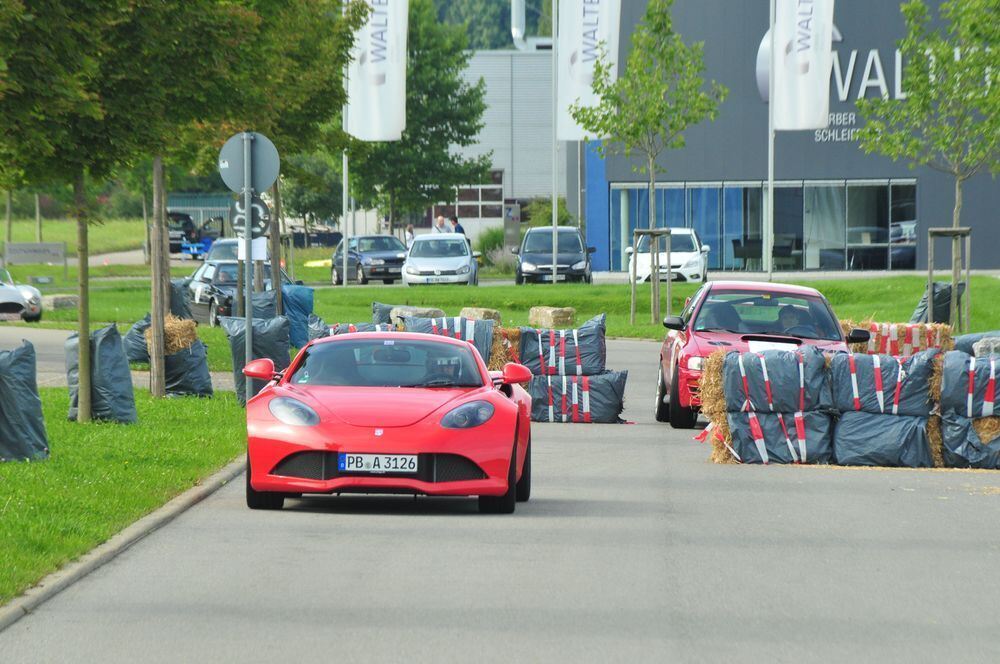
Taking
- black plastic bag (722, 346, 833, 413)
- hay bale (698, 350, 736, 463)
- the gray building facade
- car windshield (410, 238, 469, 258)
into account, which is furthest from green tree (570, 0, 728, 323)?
hay bale (698, 350, 736, 463)

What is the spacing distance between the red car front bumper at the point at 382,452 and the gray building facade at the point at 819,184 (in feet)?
157

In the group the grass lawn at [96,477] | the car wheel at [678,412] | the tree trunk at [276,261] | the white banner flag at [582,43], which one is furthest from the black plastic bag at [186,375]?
the white banner flag at [582,43]

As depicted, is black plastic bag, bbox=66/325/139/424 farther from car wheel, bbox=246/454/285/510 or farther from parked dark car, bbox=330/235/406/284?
parked dark car, bbox=330/235/406/284

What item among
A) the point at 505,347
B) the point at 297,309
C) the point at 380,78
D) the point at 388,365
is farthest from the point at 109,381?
the point at 380,78

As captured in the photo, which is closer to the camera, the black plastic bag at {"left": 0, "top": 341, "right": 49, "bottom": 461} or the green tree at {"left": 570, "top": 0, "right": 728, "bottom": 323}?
the black plastic bag at {"left": 0, "top": 341, "right": 49, "bottom": 461}

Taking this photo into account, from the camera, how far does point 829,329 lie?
17750 millimetres

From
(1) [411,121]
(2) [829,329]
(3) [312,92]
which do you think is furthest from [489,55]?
(2) [829,329]

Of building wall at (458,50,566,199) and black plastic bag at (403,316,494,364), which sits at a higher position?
building wall at (458,50,566,199)

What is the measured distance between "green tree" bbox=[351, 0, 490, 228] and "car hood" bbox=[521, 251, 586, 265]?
23081 mm

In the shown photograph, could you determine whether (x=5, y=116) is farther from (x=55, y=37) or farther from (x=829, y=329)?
(x=829, y=329)

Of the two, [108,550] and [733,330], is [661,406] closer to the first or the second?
[733,330]

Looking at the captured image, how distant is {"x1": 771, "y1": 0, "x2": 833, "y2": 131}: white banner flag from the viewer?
148 feet

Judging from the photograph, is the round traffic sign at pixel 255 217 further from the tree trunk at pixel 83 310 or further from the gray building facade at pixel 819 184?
the gray building facade at pixel 819 184

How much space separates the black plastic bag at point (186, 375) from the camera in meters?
19.3
